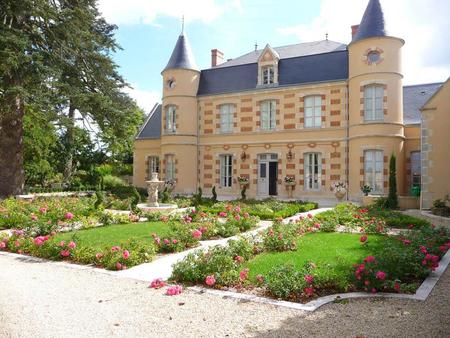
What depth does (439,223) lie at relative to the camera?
1052 centimetres

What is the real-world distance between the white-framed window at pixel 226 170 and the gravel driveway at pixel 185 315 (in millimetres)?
16156

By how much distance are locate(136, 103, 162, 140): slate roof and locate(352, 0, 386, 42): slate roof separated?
12793mm

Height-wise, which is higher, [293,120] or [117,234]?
[293,120]

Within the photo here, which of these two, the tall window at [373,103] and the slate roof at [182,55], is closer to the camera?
the tall window at [373,103]

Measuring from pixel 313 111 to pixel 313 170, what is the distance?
2.95 metres

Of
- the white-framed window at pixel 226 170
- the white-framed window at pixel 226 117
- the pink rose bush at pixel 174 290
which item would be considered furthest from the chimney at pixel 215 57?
the pink rose bush at pixel 174 290

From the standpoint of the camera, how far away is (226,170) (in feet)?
71.0

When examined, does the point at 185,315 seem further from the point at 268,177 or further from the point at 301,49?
the point at 301,49

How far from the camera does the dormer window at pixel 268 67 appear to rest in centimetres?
2062

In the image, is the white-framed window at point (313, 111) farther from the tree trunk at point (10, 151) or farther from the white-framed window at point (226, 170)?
the tree trunk at point (10, 151)

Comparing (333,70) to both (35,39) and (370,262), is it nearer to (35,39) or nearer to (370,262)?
(35,39)

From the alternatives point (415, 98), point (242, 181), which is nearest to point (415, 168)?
point (415, 98)

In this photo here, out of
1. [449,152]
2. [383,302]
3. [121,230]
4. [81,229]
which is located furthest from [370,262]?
[449,152]

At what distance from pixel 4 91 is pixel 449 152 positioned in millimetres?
15146
